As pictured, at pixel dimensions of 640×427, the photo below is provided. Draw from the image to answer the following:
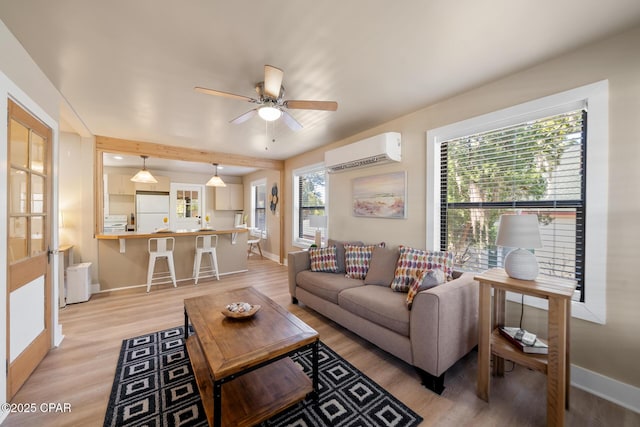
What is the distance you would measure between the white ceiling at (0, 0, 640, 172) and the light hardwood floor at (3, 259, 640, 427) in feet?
8.10

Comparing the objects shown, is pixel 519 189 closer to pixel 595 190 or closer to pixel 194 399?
pixel 595 190

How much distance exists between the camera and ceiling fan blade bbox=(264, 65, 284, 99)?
5.54ft

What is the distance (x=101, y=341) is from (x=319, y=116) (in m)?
3.33

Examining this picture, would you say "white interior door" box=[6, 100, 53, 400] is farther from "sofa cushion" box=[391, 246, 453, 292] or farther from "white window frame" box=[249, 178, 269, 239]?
"white window frame" box=[249, 178, 269, 239]

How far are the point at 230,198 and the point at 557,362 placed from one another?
301 inches

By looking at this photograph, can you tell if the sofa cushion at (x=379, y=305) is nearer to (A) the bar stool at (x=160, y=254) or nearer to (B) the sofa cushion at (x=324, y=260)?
(B) the sofa cushion at (x=324, y=260)

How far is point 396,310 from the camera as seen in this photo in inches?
77.4

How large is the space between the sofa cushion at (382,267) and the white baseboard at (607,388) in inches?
58.9

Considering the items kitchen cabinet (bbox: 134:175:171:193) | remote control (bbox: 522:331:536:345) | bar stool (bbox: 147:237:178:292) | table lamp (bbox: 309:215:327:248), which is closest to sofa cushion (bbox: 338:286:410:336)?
remote control (bbox: 522:331:536:345)

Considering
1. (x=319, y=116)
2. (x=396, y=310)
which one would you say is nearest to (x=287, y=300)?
(x=396, y=310)

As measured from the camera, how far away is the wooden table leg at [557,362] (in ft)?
4.52

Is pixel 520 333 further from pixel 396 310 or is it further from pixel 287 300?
pixel 287 300

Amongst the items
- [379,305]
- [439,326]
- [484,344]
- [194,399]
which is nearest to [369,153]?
[379,305]

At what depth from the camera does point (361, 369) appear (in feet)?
6.49
